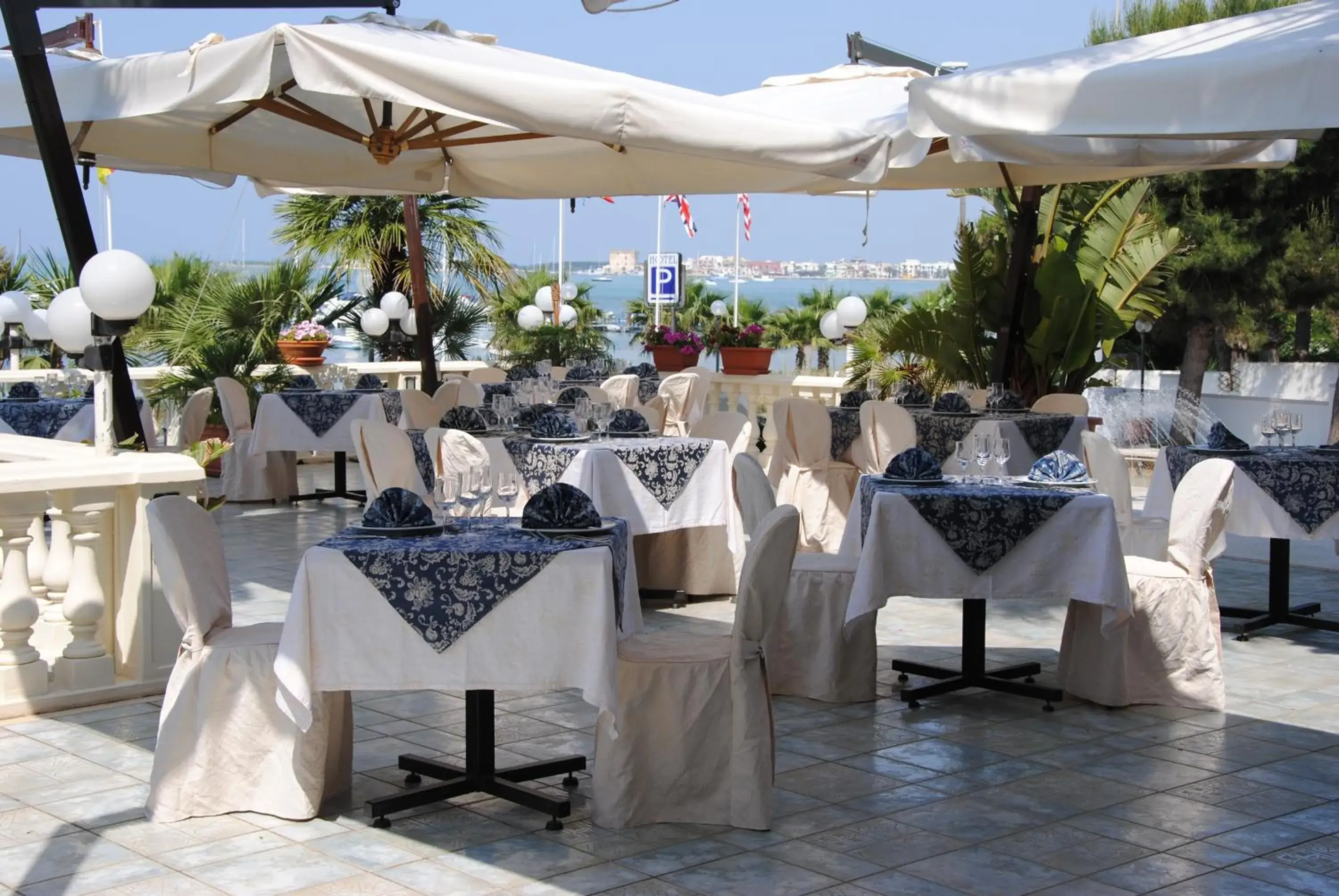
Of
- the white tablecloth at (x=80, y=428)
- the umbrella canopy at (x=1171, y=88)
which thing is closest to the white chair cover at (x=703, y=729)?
the umbrella canopy at (x=1171, y=88)

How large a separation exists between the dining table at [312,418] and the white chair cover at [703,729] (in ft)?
24.8

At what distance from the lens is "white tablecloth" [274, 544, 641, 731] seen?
4.71 m

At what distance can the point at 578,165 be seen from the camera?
895 cm

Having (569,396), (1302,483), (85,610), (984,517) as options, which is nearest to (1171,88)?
(984,517)

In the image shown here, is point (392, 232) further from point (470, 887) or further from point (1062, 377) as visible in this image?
point (470, 887)

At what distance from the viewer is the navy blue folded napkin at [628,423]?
8500 mm

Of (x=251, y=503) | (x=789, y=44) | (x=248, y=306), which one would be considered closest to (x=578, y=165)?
(x=251, y=503)

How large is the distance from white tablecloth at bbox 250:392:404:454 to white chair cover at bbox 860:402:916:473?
4.19 metres

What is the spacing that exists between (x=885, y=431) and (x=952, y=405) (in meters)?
0.81

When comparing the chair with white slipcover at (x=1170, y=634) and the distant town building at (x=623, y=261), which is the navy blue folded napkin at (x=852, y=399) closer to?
the chair with white slipcover at (x=1170, y=634)

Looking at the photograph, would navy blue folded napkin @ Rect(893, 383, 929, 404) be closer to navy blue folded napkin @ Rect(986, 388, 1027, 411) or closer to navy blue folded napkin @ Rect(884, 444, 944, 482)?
navy blue folded napkin @ Rect(986, 388, 1027, 411)

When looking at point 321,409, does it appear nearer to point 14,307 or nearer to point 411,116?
point 14,307

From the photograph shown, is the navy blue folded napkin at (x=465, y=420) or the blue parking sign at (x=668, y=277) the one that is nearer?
the navy blue folded napkin at (x=465, y=420)

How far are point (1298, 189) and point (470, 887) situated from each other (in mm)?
16826
